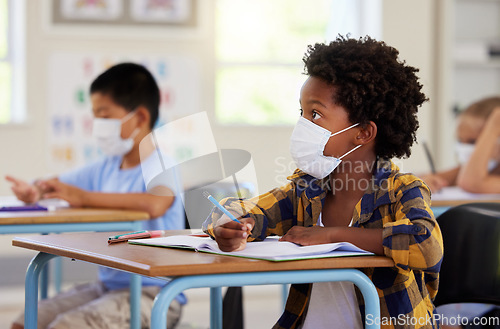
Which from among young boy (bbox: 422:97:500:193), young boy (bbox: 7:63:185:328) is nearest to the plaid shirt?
young boy (bbox: 7:63:185:328)

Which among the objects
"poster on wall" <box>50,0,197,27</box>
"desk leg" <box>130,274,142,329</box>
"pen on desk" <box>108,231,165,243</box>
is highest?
"poster on wall" <box>50,0,197,27</box>

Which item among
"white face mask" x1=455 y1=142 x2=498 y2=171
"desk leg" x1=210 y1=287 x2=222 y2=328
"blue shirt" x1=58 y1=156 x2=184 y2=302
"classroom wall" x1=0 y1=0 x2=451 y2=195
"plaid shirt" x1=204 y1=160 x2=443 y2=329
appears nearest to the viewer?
"plaid shirt" x1=204 y1=160 x2=443 y2=329

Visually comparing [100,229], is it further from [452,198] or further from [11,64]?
[11,64]

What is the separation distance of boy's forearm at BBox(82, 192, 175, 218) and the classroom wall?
1.60 metres

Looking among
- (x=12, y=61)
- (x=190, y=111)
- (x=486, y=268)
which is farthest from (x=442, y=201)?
(x=12, y=61)

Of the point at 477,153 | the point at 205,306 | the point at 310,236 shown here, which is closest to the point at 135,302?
the point at 310,236

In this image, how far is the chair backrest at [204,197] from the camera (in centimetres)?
123

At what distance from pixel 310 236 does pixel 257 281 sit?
0.20 m

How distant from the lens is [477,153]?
3.13m

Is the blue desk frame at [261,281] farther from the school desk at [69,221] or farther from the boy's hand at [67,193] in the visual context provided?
the boy's hand at [67,193]

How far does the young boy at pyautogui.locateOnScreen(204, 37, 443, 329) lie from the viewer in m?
1.17

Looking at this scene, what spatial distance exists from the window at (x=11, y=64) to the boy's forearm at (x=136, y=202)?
207cm

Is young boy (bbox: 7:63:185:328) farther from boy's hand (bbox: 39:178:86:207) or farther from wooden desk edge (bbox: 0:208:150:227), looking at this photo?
wooden desk edge (bbox: 0:208:150:227)

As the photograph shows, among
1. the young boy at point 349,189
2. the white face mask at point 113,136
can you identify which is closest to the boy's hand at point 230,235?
the young boy at point 349,189
